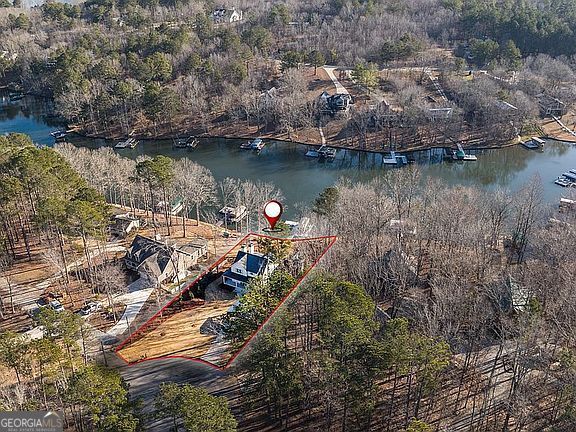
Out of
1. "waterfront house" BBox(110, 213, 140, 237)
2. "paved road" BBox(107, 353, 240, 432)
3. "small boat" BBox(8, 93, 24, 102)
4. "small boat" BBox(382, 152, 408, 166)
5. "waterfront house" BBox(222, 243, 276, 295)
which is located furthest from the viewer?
"small boat" BBox(8, 93, 24, 102)

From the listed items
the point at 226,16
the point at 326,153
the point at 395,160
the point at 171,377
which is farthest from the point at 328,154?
the point at 226,16

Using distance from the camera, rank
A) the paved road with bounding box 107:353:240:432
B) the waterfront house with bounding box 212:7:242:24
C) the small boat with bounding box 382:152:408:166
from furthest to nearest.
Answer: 1. the waterfront house with bounding box 212:7:242:24
2. the small boat with bounding box 382:152:408:166
3. the paved road with bounding box 107:353:240:432

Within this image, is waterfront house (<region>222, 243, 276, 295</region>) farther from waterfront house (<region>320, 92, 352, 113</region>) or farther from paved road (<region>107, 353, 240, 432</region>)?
waterfront house (<region>320, 92, 352, 113</region>)

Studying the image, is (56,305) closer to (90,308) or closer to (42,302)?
(42,302)

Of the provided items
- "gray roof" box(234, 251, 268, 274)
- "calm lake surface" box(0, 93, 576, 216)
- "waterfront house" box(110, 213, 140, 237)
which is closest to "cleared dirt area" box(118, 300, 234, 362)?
"gray roof" box(234, 251, 268, 274)

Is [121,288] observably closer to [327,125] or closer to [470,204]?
[470,204]

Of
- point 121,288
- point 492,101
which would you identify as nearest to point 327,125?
point 492,101
